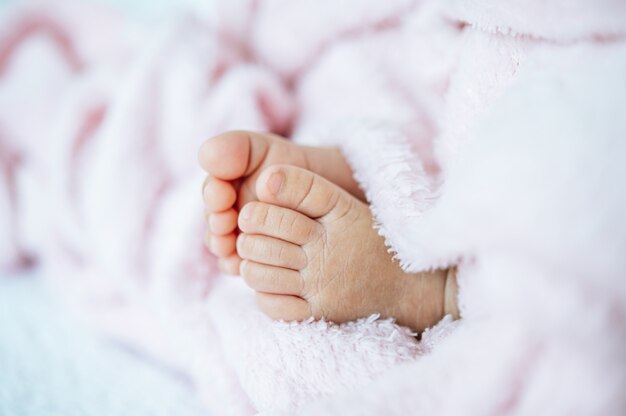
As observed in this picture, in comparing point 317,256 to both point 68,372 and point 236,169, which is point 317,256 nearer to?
point 236,169

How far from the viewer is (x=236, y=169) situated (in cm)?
57

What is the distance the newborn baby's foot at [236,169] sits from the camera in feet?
1.83

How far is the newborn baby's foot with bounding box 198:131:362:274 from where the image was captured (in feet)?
1.83

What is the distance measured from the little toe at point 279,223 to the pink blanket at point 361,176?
0.08 metres

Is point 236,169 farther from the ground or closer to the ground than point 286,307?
farther from the ground

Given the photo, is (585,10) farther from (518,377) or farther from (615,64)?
(518,377)

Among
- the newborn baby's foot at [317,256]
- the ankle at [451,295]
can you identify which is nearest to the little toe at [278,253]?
the newborn baby's foot at [317,256]

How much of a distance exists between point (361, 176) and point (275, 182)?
0.41 ft

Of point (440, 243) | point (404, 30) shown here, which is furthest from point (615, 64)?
point (404, 30)

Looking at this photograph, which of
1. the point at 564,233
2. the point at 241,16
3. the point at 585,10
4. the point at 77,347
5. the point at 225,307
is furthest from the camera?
the point at 241,16

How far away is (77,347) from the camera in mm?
733

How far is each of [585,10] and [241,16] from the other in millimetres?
581

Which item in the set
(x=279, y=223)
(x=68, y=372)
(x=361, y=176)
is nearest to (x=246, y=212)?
(x=279, y=223)

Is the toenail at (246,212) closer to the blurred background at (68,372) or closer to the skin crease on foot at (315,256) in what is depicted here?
the skin crease on foot at (315,256)
